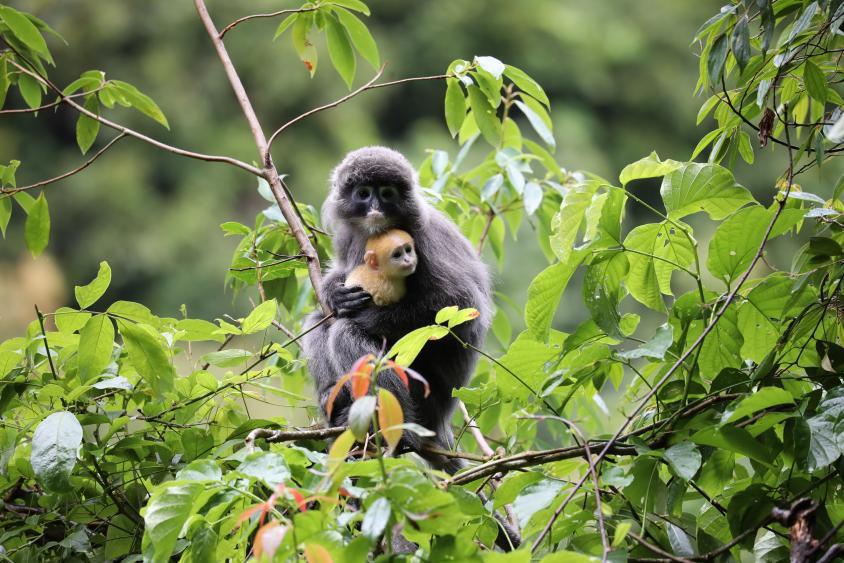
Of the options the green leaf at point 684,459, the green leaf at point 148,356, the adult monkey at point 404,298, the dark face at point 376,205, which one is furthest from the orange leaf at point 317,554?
the dark face at point 376,205

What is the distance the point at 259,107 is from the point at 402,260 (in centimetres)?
953

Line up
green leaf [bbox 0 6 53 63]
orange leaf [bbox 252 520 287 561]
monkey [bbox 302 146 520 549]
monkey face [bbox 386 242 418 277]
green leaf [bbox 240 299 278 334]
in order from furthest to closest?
monkey [bbox 302 146 520 549] < monkey face [bbox 386 242 418 277] < green leaf [bbox 0 6 53 63] < green leaf [bbox 240 299 278 334] < orange leaf [bbox 252 520 287 561]

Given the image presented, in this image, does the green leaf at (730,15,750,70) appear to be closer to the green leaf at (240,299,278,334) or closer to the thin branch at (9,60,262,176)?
the green leaf at (240,299,278,334)

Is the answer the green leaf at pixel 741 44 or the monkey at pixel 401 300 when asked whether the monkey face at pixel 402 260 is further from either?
the green leaf at pixel 741 44

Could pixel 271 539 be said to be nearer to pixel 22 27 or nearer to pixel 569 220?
pixel 569 220

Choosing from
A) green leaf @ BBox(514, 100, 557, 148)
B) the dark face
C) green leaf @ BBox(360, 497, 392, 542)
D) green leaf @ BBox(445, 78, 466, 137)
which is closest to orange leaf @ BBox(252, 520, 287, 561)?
green leaf @ BBox(360, 497, 392, 542)

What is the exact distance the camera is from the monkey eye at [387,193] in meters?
2.70

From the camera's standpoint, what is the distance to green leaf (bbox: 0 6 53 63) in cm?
205

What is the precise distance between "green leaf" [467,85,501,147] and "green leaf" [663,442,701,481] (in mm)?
1106

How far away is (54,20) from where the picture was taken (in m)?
11.1

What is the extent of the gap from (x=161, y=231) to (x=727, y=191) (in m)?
9.84

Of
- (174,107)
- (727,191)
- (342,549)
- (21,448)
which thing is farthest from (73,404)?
(174,107)

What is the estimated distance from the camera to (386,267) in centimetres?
250

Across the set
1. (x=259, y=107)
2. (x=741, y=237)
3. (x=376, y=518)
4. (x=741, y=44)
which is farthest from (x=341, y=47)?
Answer: (x=259, y=107)
